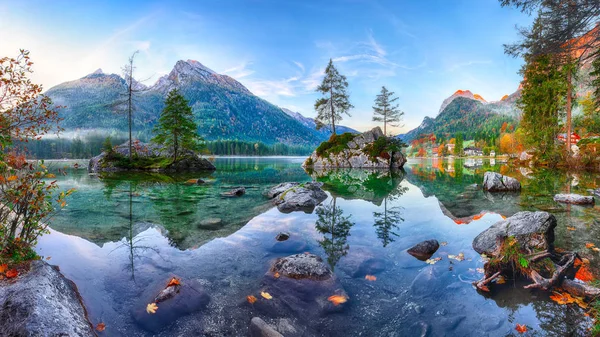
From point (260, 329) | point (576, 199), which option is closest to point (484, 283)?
point (260, 329)

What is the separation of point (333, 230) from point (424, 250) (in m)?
2.96

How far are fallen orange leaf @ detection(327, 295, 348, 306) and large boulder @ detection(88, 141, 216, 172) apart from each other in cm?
3667

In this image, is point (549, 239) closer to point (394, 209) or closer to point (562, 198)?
point (394, 209)

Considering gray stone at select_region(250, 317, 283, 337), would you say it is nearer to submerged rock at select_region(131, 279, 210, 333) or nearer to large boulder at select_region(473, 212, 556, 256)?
submerged rock at select_region(131, 279, 210, 333)

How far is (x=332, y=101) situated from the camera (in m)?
49.2

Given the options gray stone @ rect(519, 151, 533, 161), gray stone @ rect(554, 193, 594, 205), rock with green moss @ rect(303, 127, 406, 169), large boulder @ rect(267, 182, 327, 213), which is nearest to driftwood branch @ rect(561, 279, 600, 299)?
large boulder @ rect(267, 182, 327, 213)

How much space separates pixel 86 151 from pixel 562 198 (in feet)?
504

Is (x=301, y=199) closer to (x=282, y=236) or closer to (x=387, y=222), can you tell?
(x=387, y=222)

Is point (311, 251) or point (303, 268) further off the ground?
point (303, 268)

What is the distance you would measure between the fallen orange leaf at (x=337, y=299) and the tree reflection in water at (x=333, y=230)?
125 centimetres

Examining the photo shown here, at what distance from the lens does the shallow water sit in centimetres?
400

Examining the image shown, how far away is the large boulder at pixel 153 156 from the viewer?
118 ft

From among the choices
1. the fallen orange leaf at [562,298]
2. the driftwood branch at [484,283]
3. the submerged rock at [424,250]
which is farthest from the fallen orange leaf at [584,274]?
the submerged rock at [424,250]

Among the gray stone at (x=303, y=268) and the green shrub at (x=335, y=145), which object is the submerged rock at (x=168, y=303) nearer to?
the gray stone at (x=303, y=268)
